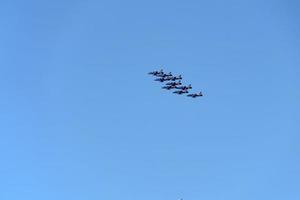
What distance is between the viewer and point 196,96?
16938 centimetres

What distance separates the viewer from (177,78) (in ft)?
564

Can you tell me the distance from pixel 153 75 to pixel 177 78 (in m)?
12.4

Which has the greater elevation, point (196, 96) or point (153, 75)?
point (153, 75)

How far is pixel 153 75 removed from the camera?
174875 millimetres

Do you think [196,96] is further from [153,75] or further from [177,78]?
[153,75]

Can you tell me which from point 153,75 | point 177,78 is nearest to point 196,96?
point 177,78

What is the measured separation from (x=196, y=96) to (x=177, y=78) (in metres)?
13.1
